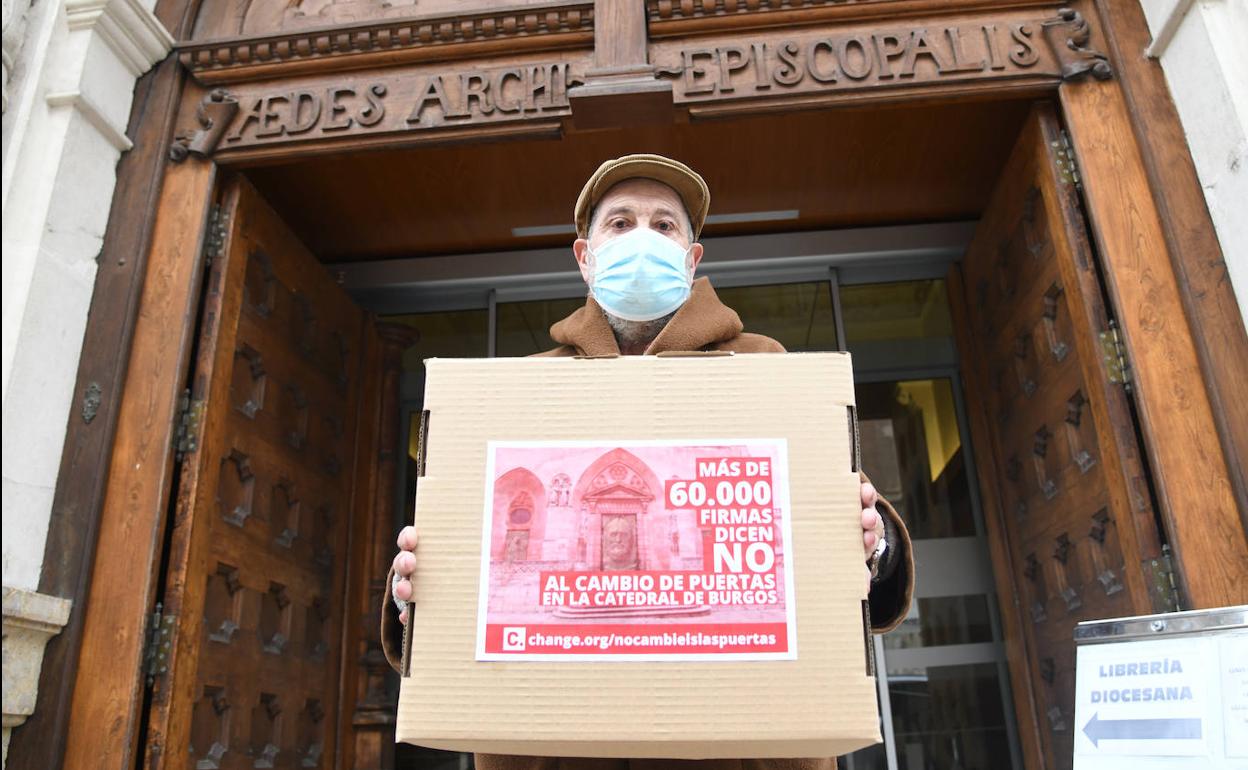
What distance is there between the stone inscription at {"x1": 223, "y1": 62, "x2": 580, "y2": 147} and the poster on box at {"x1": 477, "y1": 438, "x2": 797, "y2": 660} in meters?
2.39

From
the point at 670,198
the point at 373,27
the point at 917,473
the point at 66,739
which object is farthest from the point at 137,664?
the point at 917,473

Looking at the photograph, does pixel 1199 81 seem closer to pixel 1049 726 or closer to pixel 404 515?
pixel 1049 726

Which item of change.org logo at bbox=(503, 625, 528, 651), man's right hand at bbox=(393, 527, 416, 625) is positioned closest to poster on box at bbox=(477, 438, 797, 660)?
change.org logo at bbox=(503, 625, 528, 651)

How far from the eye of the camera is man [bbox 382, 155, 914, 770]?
1616mm

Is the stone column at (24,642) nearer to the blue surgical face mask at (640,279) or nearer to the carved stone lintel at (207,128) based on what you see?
the carved stone lintel at (207,128)

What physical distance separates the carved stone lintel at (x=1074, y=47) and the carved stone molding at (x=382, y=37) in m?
1.81

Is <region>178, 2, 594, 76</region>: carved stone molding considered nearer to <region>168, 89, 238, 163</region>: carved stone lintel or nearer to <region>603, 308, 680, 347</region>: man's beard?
<region>168, 89, 238, 163</region>: carved stone lintel

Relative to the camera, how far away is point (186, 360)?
10.9 feet

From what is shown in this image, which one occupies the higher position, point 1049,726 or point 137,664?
point 137,664

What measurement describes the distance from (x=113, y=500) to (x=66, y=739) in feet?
2.58

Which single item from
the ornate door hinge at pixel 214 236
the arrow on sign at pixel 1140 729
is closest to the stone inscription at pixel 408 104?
the ornate door hinge at pixel 214 236

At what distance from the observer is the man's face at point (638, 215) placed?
6.76 ft

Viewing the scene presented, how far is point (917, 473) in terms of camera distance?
4.97 m

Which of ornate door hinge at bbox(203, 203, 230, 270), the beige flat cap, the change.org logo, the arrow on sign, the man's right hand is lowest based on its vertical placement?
the arrow on sign
